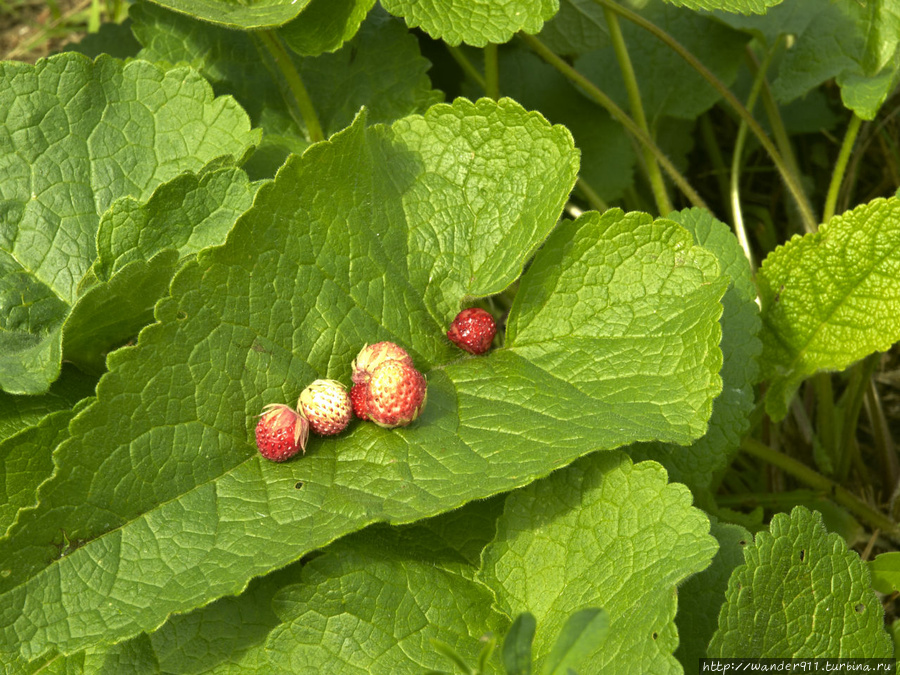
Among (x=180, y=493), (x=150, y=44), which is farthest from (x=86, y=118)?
(x=180, y=493)

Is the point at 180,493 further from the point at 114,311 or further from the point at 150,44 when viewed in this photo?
the point at 150,44

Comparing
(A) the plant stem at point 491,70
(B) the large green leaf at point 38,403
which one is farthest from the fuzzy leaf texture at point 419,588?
(A) the plant stem at point 491,70

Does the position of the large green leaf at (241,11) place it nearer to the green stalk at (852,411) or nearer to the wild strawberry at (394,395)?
the wild strawberry at (394,395)

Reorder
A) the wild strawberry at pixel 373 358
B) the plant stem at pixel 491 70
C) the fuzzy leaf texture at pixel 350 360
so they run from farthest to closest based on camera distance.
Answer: the plant stem at pixel 491 70 → the wild strawberry at pixel 373 358 → the fuzzy leaf texture at pixel 350 360

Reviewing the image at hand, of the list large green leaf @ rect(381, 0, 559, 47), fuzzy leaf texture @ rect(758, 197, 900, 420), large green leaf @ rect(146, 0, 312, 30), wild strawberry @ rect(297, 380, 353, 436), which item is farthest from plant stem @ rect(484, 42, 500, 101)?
wild strawberry @ rect(297, 380, 353, 436)

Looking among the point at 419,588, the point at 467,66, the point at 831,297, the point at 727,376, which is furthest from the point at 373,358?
the point at 467,66

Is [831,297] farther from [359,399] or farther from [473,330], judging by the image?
[359,399]
